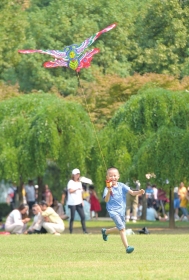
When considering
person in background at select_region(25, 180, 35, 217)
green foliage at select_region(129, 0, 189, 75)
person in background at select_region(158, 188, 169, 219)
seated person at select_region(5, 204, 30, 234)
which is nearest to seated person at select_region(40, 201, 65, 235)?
seated person at select_region(5, 204, 30, 234)

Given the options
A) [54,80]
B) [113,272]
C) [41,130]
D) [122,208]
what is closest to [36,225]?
[41,130]

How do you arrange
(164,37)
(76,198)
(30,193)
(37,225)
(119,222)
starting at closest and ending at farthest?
(119,222)
(37,225)
(76,198)
(30,193)
(164,37)

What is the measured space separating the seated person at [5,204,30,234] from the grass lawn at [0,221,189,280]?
4.78 metres

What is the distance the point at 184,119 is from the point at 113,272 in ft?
63.7

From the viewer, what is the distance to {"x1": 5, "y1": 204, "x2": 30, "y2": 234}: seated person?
27.8m

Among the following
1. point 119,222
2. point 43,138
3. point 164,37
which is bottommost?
point 119,222

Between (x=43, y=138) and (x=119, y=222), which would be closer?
(x=119, y=222)

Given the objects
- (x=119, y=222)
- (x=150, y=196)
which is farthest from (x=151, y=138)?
(x=150, y=196)

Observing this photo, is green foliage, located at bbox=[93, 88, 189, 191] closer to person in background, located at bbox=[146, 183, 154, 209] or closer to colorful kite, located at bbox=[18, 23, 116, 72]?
colorful kite, located at bbox=[18, 23, 116, 72]

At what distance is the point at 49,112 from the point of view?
33125mm

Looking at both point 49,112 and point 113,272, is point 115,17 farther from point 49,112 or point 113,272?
point 113,272

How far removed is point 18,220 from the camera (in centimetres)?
2794

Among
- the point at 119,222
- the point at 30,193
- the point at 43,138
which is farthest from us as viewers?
the point at 30,193

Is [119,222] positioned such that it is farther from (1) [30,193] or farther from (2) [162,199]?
(2) [162,199]
